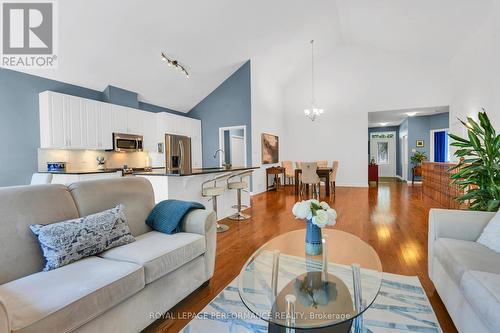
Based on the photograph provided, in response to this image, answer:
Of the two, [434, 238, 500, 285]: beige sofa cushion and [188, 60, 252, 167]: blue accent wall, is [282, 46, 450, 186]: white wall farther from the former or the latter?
[434, 238, 500, 285]: beige sofa cushion

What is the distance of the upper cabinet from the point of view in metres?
4.43

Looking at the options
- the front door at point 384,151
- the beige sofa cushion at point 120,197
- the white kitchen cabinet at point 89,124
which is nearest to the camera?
the beige sofa cushion at point 120,197

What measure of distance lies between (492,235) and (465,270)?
1.85 feet

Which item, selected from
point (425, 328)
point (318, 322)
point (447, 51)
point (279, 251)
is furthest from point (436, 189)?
point (318, 322)

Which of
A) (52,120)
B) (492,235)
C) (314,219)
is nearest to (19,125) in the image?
(52,120)

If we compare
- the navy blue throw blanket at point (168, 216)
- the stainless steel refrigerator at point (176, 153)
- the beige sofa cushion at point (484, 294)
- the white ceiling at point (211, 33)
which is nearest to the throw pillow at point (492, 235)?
the beige sofa cushion at point (484, 294)

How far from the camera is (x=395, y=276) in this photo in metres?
2.21

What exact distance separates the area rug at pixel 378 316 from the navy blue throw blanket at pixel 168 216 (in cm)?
69

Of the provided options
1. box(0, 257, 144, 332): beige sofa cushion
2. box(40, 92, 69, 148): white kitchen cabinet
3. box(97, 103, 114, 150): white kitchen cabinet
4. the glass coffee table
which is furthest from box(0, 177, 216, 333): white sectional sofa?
box(97, 103, 114, 150): white kitchen cabinet

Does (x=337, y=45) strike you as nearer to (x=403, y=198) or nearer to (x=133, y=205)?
(x=403, y=198)

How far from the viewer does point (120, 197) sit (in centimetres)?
210

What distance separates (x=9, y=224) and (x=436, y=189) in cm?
688

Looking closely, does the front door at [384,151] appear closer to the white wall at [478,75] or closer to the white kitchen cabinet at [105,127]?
the white wall at [478,75]

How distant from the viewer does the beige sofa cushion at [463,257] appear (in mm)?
1406
